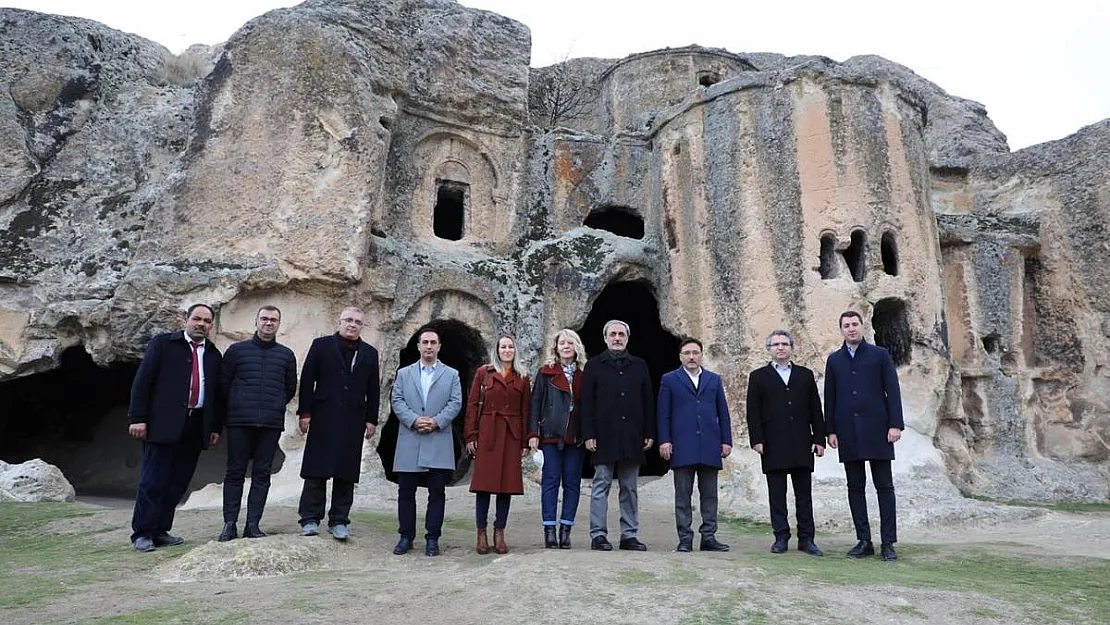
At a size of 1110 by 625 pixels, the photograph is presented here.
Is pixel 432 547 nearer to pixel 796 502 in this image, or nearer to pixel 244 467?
pixel 244 467

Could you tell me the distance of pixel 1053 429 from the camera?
45.1ft

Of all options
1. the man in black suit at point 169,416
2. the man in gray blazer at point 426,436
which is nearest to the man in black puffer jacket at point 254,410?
the man in black suit at point 169,416

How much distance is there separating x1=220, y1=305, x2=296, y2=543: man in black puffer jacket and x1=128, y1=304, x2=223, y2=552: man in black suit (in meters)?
0.18

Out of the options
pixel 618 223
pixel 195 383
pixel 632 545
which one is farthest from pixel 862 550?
pixel 618 223

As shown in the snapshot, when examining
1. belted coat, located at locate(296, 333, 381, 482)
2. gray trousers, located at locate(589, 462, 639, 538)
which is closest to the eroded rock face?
belted coat, located at locate(296, 333, 381, 482)

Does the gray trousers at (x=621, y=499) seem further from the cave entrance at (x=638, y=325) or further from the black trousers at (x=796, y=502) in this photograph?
the cave entrance at (x=638, y=325)

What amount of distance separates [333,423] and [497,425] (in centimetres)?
114

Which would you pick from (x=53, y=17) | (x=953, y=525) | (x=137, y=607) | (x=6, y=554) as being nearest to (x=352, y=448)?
(x=137, y=607)

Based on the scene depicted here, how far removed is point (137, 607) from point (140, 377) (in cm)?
217

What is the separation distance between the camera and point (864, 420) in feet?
18.9

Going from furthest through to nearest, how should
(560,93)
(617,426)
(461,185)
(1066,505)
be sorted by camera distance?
(560,93) → (461,185) → (1066,505) → (617,426)

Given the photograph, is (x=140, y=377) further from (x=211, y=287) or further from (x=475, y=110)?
(x=475, y=110)

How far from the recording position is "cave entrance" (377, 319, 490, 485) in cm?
1214

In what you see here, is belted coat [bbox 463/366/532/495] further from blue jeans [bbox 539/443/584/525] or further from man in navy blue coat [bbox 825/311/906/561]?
man in navy blue coat [bbox 825/311/906/561]
